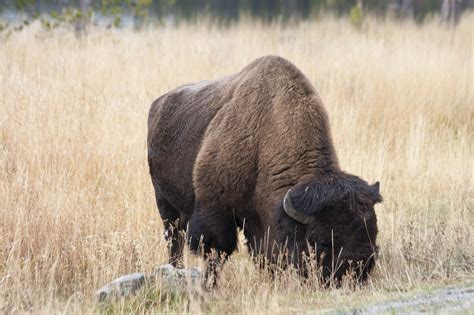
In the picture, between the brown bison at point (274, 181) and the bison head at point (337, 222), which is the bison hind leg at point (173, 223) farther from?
the bison head at point (337, 222)

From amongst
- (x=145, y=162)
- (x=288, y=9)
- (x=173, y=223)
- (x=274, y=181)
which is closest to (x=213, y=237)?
(x=274, y=181)

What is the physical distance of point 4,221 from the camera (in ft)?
20.5

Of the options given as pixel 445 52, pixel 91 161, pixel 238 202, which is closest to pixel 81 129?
pixel 91 161

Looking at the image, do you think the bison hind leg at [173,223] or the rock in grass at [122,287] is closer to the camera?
the rock in grass at [122,287]

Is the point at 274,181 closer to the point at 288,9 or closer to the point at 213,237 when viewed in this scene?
the point at 213,237

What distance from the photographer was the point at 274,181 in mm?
5859

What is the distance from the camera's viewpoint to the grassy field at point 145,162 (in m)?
5.75

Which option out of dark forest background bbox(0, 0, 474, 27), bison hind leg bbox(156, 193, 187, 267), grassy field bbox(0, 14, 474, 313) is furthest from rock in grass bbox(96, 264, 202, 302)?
dark forest background bbox(0, 0, 474, 27)

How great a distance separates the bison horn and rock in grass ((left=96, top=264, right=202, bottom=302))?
2.54ft

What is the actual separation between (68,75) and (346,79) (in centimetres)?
435

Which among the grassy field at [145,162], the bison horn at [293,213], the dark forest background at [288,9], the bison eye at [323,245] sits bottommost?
the dark forest background at [288,9]

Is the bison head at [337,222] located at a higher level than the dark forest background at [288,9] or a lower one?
higher

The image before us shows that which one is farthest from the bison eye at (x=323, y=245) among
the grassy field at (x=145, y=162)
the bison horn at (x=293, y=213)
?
the grassy field at (x=145, y=162)

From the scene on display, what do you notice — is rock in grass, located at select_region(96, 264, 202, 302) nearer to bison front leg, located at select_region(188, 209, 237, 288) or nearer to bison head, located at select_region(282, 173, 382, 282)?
bison front leg, located at select_region(188, 209, 237, 288)
